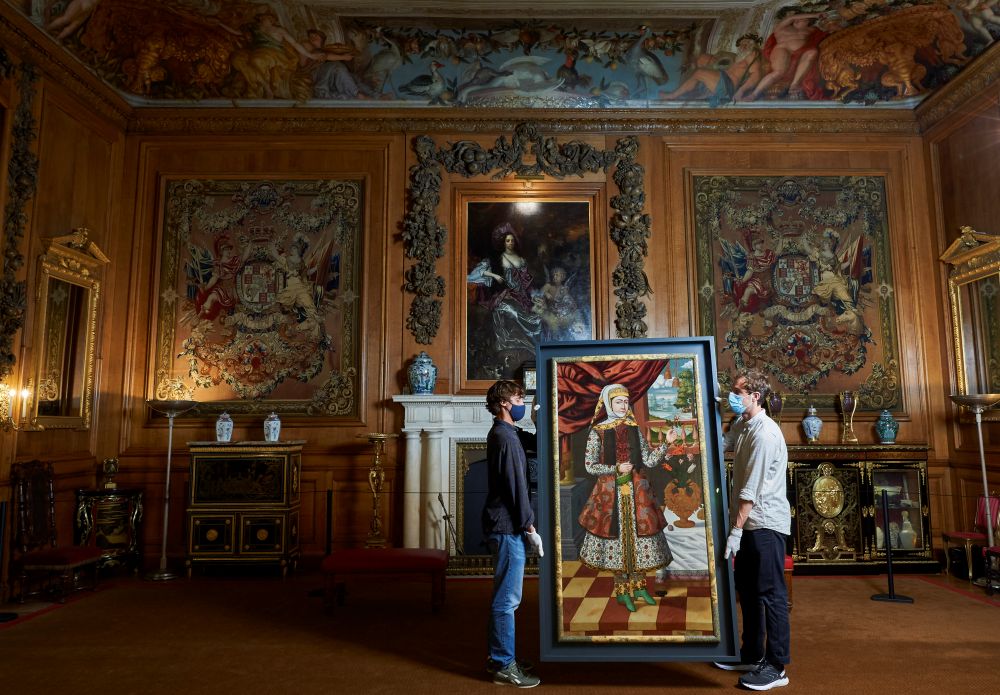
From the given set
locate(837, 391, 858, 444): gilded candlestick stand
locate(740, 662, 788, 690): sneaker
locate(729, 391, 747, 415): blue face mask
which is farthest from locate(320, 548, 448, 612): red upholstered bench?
locate(837, 391, 858, 444): gilded candlestick stand

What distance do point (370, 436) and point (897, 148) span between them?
24.3 feet

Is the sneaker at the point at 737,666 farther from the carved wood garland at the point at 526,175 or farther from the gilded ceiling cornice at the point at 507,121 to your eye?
the gilded ceiling cornice at the point at 507,121

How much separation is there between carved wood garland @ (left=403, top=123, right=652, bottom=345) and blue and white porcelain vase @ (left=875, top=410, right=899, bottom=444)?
2886 millimetres

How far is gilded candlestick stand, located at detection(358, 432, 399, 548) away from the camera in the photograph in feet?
25.0

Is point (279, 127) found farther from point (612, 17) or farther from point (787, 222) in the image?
point (787, 222)

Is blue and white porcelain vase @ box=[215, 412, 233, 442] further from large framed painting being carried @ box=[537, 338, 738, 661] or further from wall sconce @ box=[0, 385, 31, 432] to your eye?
large framed painting being carried @ box=[537, 338, 738, 661]

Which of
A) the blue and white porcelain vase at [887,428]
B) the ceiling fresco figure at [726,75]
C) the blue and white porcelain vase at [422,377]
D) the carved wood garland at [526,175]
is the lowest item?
the blue and white porcelain vase at [887,428]

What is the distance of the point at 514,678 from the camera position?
4.04m

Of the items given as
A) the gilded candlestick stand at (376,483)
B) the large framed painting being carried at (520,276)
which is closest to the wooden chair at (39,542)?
the gilded candlestick stand at (376,483)

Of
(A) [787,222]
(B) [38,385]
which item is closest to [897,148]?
(A) [787,222]

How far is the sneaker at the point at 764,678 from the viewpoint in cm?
394

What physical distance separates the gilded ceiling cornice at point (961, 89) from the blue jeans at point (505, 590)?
7.28m

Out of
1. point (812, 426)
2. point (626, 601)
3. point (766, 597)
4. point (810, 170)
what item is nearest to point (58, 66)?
point (626, 601)

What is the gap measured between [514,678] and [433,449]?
156 inches
